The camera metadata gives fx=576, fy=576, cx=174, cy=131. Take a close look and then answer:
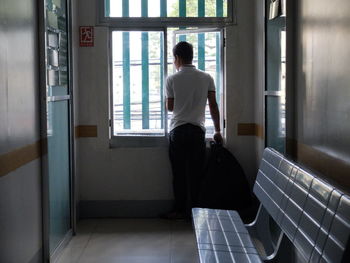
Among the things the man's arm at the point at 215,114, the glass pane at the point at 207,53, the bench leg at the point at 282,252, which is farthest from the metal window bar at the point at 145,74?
the bench leg at the point at 282,252

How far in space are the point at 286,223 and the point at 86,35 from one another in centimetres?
344

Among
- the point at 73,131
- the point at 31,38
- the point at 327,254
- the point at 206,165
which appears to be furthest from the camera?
the point at 206,165

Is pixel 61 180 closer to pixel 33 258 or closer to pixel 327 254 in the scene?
pixel 33 258

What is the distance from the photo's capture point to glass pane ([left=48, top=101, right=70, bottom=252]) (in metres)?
4.50

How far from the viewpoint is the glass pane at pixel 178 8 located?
5789mm

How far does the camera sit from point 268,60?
5.04 m

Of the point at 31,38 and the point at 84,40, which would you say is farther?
the point at 84,40

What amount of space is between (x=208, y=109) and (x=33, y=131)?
96.2 inches

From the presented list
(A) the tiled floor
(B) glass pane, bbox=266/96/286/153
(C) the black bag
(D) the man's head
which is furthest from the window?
(B) glass pane, bbox=266/96/286/153

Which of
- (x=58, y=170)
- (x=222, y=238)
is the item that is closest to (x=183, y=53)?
(x=58, y=170)

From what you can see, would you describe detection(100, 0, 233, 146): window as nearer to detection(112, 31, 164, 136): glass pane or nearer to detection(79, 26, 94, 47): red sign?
detection(112, 31, 164, 136): glass pane

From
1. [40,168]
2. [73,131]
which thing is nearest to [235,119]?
[73,131]

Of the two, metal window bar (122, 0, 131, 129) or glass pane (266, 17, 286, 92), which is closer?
glass pane (266, 17, 286, 92)

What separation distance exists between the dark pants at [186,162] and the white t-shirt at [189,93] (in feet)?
0.28
